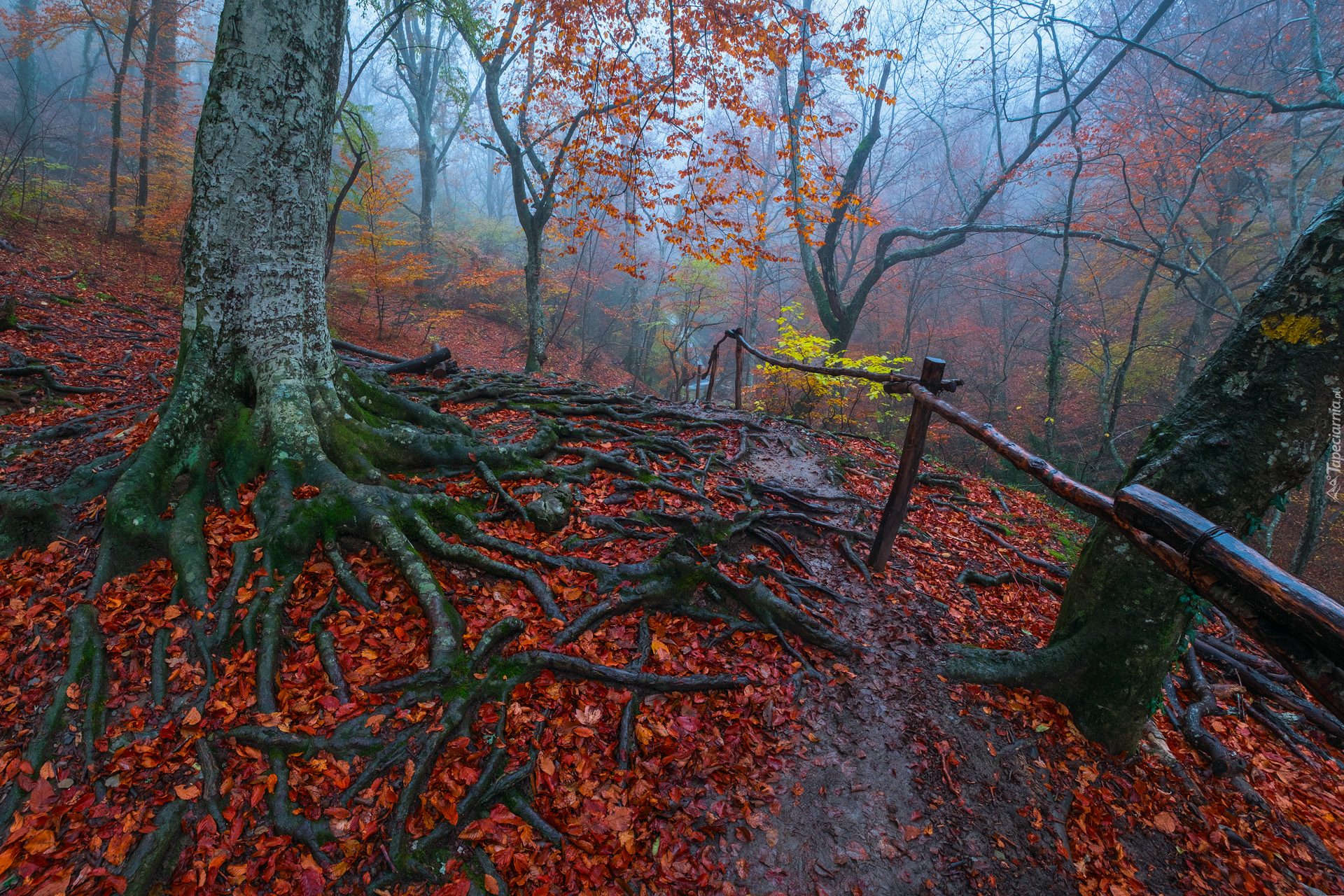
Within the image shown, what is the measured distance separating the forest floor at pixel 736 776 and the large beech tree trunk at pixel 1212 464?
1.07 feet

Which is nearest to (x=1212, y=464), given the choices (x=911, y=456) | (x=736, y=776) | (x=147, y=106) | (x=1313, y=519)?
(x=911, y=456)

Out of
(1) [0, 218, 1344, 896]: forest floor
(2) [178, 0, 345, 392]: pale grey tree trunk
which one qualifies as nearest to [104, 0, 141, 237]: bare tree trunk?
(1) [0, 218, 1344, 896]: forest floor

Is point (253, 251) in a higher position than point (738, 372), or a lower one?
higher

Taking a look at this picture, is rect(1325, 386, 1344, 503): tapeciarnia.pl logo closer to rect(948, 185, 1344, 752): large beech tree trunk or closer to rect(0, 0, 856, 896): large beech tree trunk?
rect(948, 185, 1344, 752): large beech tree trunk

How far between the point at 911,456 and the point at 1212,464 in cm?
180

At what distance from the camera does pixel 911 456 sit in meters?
4.20

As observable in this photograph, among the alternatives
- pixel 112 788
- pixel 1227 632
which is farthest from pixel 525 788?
pixel 1227 632

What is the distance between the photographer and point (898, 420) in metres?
16.1

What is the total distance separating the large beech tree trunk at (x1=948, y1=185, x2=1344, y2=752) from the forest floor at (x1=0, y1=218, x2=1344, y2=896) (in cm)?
33

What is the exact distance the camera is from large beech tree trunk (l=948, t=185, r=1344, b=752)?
243cm

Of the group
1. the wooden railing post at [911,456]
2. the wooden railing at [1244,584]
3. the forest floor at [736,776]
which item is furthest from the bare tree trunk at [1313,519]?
the wooden railing at [1244,584]

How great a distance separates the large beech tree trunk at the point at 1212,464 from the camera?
2.43 metres

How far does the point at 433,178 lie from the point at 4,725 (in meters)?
24.2

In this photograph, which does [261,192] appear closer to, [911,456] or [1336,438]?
[911,456]
